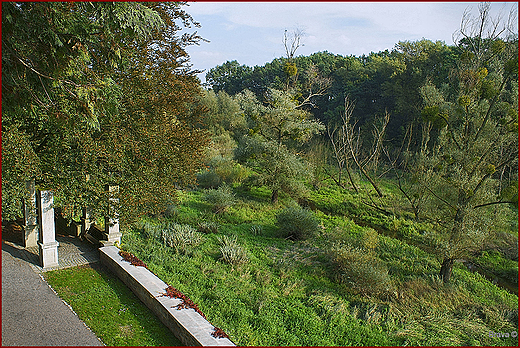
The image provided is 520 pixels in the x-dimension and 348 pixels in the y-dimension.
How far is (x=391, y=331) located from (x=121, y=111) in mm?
7334

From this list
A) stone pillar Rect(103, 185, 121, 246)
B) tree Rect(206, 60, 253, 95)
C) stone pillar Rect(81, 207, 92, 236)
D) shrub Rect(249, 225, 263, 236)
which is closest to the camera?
stone pillar Rect(103, 185, 121, 246)

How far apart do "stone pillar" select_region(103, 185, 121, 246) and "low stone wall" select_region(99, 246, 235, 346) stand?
468 millimetres

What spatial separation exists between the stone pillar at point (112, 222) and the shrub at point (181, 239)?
1.34 meters

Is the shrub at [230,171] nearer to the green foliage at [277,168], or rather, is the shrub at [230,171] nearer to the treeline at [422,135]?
the treeline at [422,135]

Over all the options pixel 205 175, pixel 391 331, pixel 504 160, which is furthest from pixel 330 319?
pixel 205 175

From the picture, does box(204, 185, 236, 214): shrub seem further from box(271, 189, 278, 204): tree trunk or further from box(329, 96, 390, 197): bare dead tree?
box(329, 96, 390, 197): bare dead tree

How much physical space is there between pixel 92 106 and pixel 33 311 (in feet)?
12.3

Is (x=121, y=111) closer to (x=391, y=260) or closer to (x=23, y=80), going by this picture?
(x=23, y=80)

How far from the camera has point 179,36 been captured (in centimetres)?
1026

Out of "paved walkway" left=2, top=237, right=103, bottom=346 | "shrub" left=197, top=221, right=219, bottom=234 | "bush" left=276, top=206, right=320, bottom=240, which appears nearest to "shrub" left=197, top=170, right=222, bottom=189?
"shrub" left=197, top=221, right=219, bottom=234

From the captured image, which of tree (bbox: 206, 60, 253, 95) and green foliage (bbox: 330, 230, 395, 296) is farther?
tree (bbox: 206, 60, 253, 95)

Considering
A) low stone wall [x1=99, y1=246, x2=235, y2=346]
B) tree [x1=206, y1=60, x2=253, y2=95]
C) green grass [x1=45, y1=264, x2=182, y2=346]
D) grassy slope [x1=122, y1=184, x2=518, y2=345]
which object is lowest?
grassy slope [x1=122, y1=184, x2=518, y2=345]

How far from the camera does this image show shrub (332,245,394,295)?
7.81 meters

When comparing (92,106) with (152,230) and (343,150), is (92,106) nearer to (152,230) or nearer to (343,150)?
(152,230)
